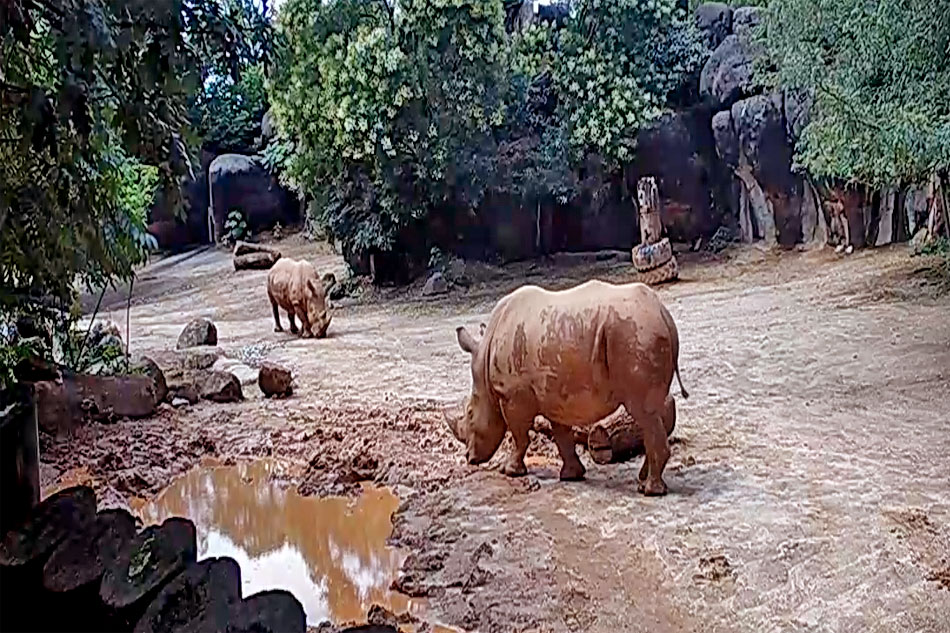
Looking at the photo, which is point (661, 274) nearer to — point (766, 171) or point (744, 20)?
point (766, 171)

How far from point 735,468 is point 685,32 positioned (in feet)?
41.5

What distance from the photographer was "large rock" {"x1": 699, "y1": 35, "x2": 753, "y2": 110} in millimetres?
15414

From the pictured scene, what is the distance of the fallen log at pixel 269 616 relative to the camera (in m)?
1.75

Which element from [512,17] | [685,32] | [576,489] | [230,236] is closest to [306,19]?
[512,17]

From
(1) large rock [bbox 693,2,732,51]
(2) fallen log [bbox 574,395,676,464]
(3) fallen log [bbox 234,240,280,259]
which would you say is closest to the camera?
(2) fallen log [bbox 574,395,676,464]

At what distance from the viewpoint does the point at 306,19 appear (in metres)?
14.3

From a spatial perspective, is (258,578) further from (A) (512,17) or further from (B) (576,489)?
(A) (512,17)

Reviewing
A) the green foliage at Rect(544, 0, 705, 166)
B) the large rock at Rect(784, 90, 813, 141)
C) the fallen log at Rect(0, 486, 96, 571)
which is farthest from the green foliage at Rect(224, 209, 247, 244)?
the fallen log at Rect(0, 486, 96, 571)

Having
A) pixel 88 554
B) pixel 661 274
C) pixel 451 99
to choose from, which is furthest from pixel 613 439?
pixel 451 99

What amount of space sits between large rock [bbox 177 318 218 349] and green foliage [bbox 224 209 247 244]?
10.3 m

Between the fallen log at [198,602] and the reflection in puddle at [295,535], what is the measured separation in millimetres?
1820

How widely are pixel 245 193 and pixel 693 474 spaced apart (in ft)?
59.5

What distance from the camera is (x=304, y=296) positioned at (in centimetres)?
1162

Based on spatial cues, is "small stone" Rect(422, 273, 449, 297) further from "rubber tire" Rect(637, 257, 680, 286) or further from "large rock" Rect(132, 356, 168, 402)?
"large rock" Rect(132, 356, 168, 402)
